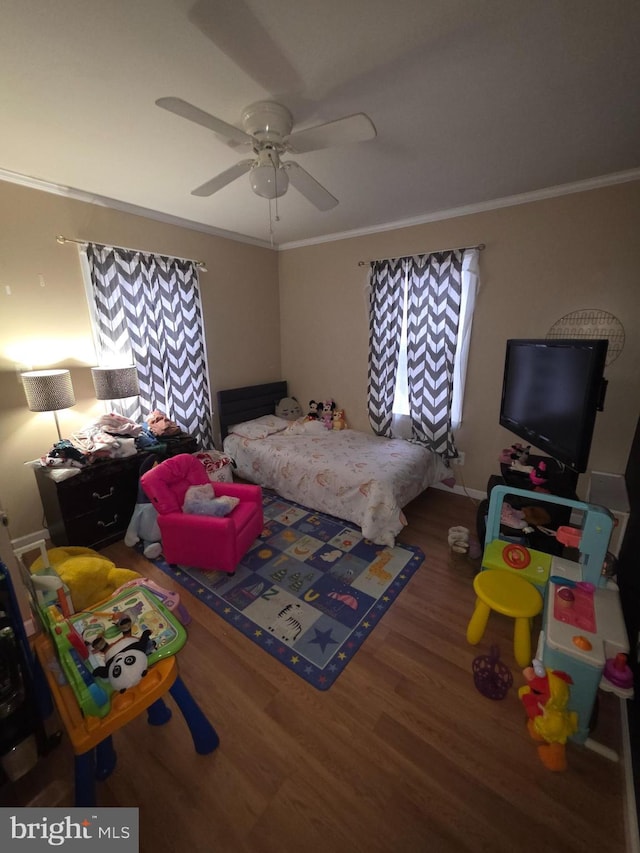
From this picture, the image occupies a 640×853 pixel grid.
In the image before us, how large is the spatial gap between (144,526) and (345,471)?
1.71 meters

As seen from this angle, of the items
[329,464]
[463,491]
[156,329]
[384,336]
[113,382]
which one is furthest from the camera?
[384,336]

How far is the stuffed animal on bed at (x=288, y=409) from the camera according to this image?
14.9 feet

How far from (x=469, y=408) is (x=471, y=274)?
1273mm

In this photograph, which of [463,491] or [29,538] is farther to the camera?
[463,491]

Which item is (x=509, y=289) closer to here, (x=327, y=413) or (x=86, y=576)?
(x=327, y=413)

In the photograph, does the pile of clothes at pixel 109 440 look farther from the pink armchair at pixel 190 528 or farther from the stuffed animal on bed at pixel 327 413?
the stuffed animal on bed at pixel 327 413

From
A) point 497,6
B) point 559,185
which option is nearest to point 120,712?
point 497,6

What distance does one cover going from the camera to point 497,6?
1.18 meters

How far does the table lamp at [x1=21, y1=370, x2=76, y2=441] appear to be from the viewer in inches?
94.4

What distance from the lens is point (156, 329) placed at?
333cm

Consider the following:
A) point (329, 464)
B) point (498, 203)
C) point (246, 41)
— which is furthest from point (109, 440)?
point (498, 203)

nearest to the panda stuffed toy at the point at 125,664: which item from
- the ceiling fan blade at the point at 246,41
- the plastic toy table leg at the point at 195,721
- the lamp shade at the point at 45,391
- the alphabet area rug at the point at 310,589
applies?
the plastic toy table leg at the point at 195,721

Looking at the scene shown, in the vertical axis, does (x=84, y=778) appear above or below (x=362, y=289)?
below

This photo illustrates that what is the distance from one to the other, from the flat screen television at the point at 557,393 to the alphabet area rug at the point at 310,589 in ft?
4.17
